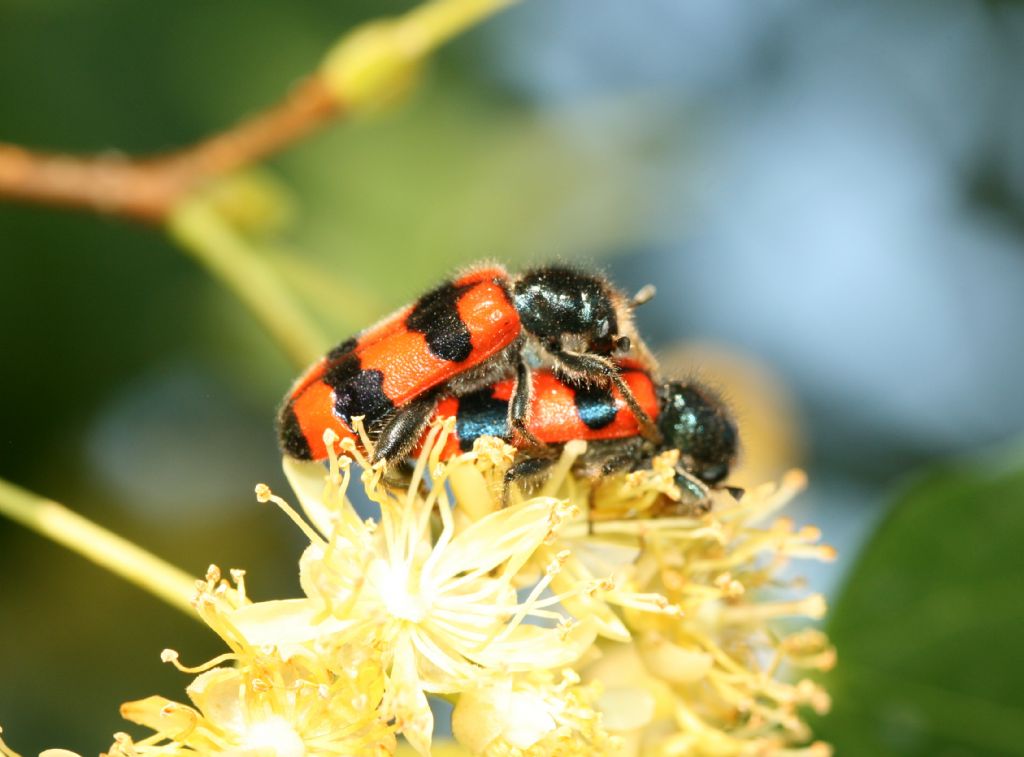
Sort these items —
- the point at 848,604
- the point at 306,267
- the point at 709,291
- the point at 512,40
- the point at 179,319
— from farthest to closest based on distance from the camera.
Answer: the point at 709,291 → the point at 512,40 → the point at 179,319 → the point at 306,267 → the point at 848,604

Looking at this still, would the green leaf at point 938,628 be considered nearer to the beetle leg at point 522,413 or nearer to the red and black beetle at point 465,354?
the red and black beetle at point 465,354

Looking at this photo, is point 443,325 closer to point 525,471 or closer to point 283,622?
point 525,471

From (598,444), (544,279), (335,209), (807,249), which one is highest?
(807,249)

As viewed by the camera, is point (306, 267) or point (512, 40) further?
point (512, 40)

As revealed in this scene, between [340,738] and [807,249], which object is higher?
[807,249]

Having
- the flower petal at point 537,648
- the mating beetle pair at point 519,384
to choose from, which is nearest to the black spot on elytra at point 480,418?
the mating beetle pair at point 519,384

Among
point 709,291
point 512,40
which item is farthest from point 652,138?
point 709,291

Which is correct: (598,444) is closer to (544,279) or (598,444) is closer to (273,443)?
(544,279)
